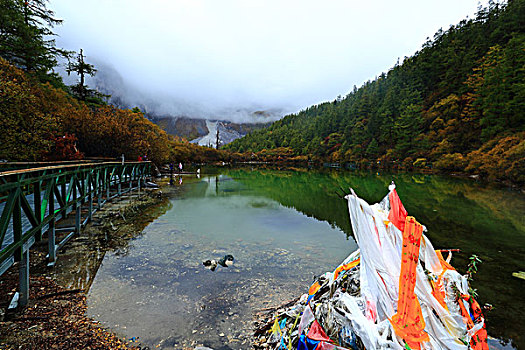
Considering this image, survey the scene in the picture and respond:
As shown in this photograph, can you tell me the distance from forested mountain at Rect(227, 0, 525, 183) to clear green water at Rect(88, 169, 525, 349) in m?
20.1

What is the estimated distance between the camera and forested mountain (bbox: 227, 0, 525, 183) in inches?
1309

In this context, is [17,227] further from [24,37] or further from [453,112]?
[453,112]

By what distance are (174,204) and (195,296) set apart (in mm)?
9955

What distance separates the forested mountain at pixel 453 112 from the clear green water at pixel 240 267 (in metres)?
20.1

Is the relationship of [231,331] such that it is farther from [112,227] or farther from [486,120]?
[486,120]

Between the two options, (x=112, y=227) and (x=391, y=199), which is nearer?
(x=391, y=199)

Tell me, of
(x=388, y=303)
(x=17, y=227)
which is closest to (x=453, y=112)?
(x=388, y=303)

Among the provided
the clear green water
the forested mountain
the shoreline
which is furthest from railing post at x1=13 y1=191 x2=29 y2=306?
the forested mountain

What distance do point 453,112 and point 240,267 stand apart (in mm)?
58033

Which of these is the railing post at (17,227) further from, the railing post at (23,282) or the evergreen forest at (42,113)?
the evergreen forest at (42,113)

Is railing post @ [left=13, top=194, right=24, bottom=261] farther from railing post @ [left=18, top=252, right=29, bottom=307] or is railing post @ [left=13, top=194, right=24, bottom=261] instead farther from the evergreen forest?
the evergreen forest

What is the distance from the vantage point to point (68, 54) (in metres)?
24.1

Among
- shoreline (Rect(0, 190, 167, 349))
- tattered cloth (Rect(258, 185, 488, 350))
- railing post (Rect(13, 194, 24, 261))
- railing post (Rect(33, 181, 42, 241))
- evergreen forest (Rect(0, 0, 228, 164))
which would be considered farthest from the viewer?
evergreen forest (Rect(0, 0, 228, 164))

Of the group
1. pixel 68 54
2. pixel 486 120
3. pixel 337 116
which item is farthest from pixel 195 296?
pixel 337 116
